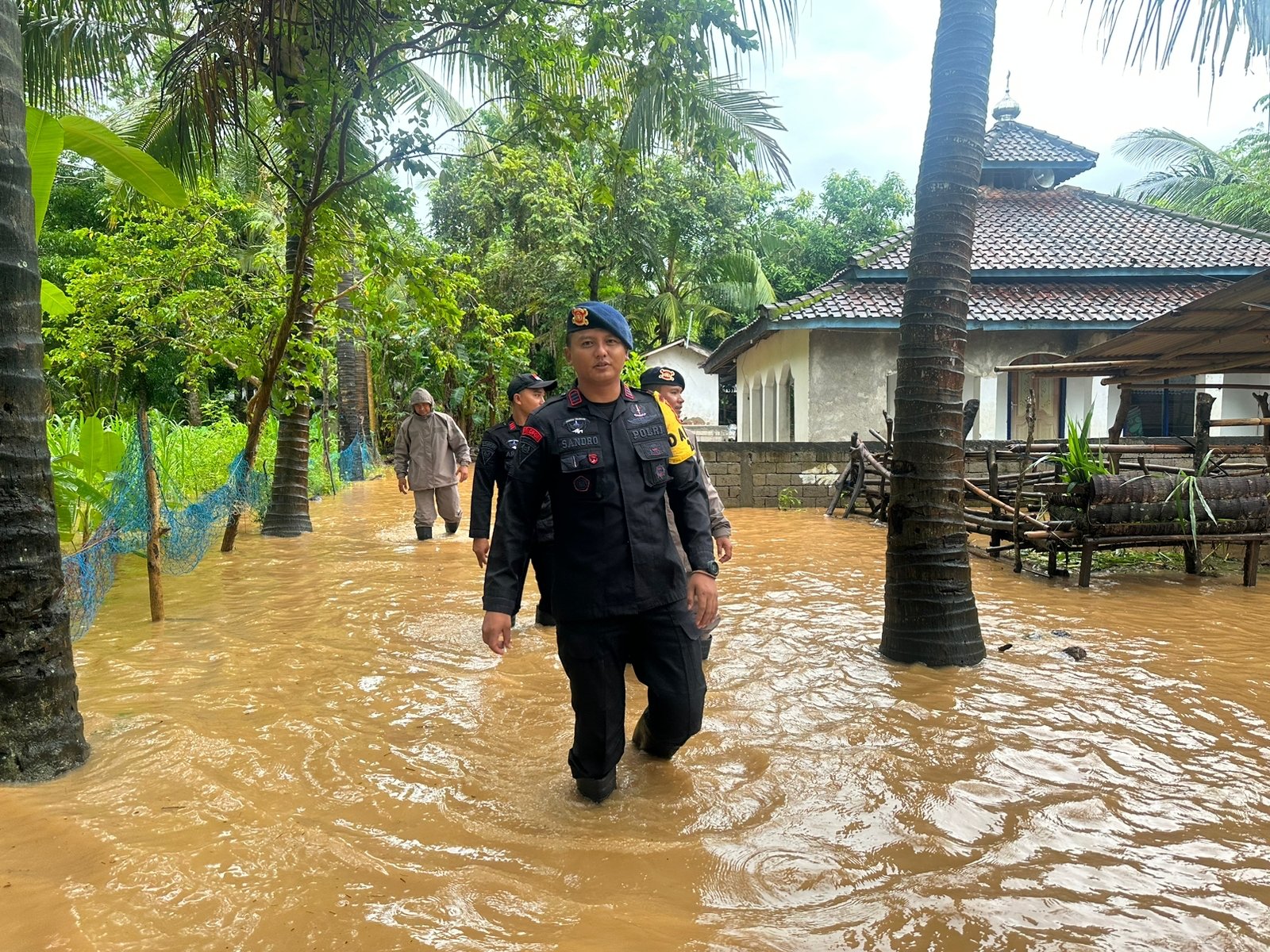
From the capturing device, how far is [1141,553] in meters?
9.55

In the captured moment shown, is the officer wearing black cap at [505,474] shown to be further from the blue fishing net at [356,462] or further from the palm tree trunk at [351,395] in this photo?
the palm tree trunk at [351,395]

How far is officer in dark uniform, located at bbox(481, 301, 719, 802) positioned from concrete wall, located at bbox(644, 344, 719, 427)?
26089 mm

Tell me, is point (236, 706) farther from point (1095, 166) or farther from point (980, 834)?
point (1095, 166)

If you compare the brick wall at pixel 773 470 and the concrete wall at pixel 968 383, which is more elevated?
the concrete wall at pixel 968 383

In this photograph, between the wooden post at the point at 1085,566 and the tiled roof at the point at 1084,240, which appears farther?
the tiled roof at the point at 1084,240

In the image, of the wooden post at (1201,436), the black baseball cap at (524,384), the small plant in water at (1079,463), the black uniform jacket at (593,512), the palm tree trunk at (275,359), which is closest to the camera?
the black uniform jacket at (593,512)

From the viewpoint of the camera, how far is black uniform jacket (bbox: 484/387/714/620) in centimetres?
320

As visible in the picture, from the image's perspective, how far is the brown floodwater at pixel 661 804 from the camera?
2.60 m

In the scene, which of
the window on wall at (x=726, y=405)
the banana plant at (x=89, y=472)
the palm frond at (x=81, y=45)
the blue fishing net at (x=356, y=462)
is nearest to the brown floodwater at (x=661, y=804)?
the banana plant at (x=89, y=472)

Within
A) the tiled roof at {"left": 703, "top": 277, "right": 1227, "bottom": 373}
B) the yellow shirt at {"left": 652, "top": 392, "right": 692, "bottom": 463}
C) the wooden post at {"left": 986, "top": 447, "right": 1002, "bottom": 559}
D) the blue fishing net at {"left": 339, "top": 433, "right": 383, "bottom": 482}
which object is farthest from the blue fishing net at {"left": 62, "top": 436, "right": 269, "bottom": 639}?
the blue fishing net at {"left": 339, "top": 433, "right": 383, "bottom": 482}

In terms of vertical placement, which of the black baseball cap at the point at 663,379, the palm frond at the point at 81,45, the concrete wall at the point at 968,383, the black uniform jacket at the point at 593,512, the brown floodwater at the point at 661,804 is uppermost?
the palm frond at the point at 81,45

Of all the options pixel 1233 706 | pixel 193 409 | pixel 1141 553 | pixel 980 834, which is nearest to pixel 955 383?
pixel 1233 706

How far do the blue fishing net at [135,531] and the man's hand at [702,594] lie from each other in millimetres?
3131

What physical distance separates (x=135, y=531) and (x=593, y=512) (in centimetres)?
550
